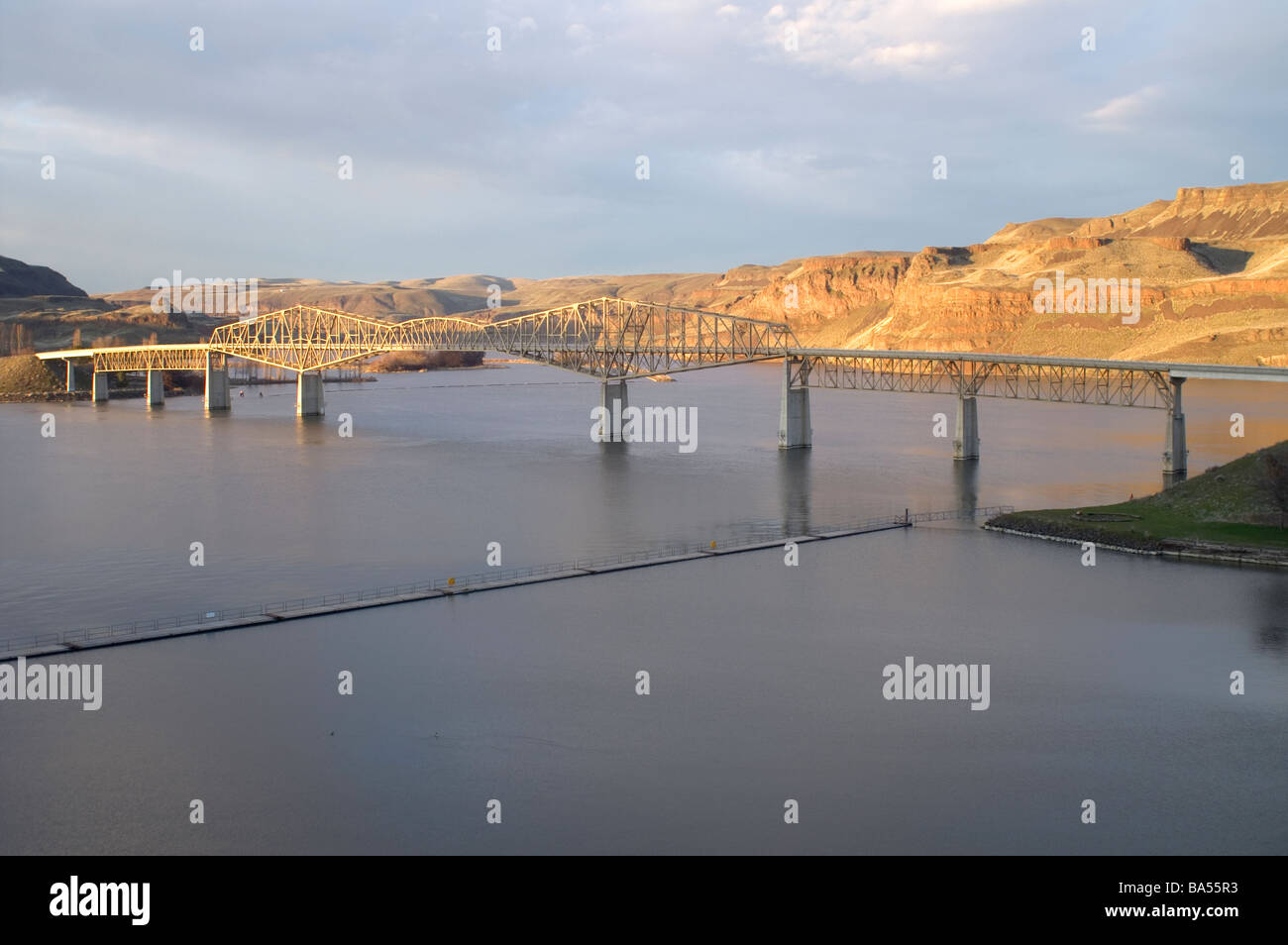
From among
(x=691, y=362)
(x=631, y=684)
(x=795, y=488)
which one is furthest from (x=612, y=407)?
(x=631, y=684)

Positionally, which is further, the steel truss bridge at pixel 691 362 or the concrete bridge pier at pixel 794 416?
the concrete bridge pier at pixel 794 416

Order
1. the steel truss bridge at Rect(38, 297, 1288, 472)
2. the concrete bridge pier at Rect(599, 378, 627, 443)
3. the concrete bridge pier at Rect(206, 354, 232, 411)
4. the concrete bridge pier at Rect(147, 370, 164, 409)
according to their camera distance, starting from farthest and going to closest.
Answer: the concrete bridge pier at Rect(147, 370, 164, 409), the concrete bridge pier at Rect(206, 354, 232, 411), the concrete bridge pier at Rect(599, 378, 627, 443), the steel truss bridge at Rect(38, 297, 1288, 472)

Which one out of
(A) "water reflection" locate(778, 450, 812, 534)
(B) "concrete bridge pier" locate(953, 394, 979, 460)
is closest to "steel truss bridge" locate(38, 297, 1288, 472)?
(B) "concrete bridge pier" locate(953, 394, 979, 460)

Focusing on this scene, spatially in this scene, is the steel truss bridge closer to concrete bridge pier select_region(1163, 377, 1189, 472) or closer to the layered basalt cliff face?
concrete bridge pier select_region(1163, 377, 1189, 472)

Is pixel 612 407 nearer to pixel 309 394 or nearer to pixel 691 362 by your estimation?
pixel 691 362

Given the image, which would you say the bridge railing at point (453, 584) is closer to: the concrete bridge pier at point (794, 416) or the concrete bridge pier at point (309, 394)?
the concrete bridge pier at point (794, 416)

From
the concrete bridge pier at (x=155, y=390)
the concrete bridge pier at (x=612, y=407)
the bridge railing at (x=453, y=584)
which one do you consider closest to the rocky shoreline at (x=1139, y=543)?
the bridge railing at (x=453, y=584)
